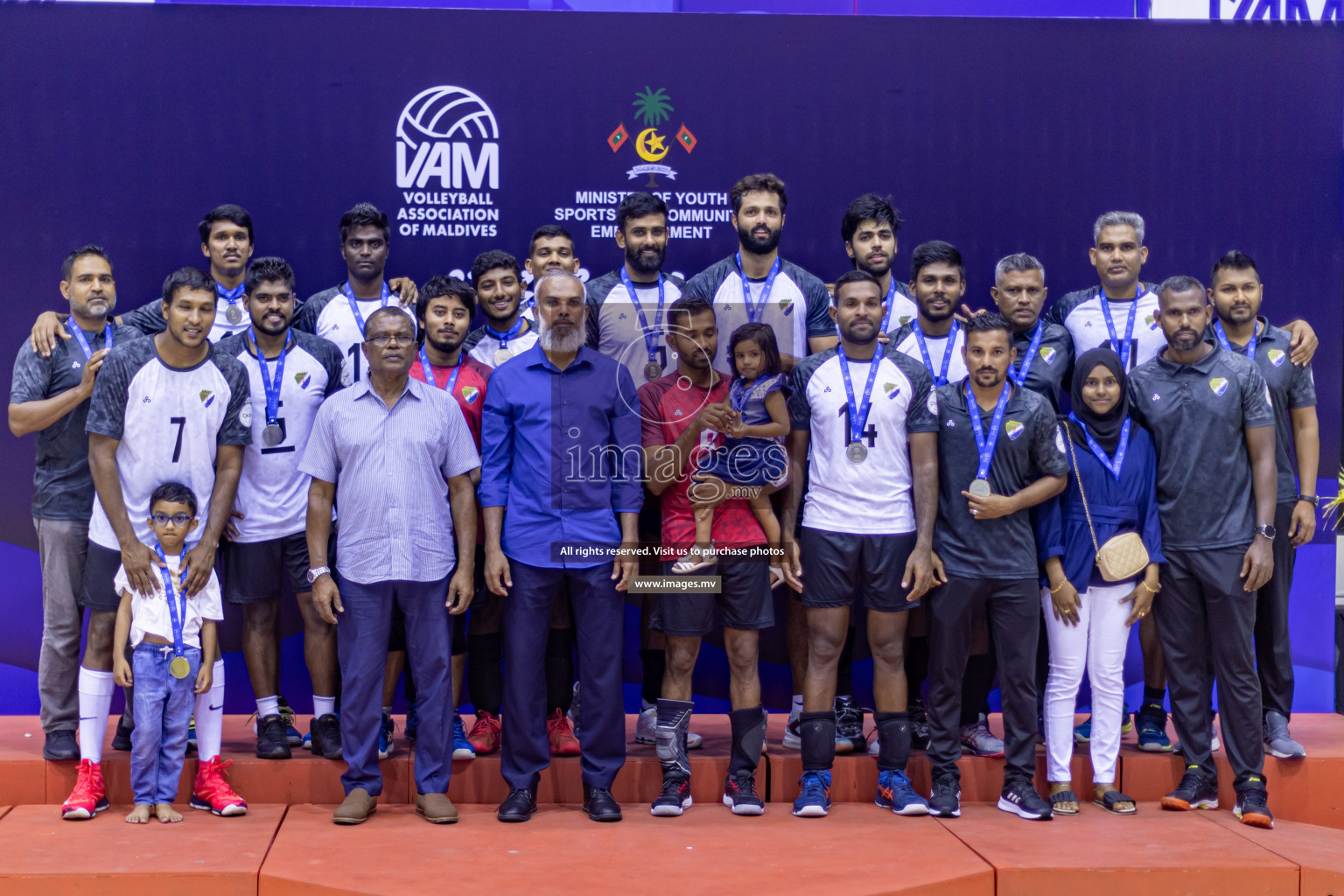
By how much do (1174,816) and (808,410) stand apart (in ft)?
6.35

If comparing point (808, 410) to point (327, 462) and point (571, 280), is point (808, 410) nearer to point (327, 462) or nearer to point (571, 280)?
point (571, 280)

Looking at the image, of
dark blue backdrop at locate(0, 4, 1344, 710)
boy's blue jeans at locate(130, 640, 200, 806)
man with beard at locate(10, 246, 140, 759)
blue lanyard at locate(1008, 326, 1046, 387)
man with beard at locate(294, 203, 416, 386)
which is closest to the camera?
boy's blue jeans at locate(130, 640, 200, 806)

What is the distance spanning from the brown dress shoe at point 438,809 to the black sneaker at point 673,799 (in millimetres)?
695

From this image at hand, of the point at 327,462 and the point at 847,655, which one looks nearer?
the point at 327,462

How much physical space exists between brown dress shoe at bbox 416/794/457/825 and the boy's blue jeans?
84cm

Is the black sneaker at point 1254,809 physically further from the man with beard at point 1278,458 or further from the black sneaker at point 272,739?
the black sneaker at point 272,739

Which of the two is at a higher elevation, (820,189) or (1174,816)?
(820,189)

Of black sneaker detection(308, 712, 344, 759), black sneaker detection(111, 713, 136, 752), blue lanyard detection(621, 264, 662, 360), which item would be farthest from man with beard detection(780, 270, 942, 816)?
black sneaker detection(111, 713, 136, 752)

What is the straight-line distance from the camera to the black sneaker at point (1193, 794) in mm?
4141

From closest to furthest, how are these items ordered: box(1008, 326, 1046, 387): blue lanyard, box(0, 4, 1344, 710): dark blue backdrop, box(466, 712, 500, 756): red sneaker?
box(466, 712, 500, 756): red sneaker < box(1008, 326, 1046, 387): blue lanyard < box(0, 4, 1344, 710): dark blue backdrop

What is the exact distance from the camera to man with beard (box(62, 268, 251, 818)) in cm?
393

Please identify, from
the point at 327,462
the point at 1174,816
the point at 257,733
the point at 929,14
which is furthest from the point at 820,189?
the point at 257,733

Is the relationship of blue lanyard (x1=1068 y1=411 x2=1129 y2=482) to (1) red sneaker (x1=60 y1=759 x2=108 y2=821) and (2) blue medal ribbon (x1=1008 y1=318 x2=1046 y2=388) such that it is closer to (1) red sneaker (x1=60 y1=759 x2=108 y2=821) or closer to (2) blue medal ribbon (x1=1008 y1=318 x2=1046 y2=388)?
(2) blue medal ribbon (x1=1008 y1=318 x2=1046 y2=388)

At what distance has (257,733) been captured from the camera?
171 inches
